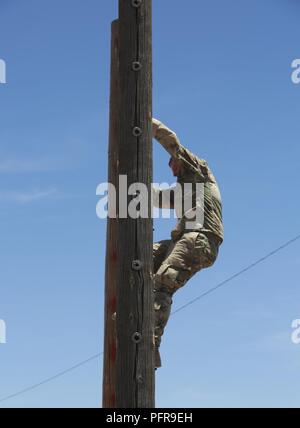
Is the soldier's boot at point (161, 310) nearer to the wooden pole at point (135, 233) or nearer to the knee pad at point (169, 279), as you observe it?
the knee pad at point (169, 279)

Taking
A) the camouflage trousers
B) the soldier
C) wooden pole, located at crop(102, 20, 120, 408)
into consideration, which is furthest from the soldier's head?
wooden pole, located at crop(102, 20, 120, 408)

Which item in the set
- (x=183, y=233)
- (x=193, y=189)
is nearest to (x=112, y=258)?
(x=183, y=233)

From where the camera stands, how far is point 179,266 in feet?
26.0

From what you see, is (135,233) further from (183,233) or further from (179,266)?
(183,233)

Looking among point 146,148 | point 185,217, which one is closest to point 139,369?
point 146,148

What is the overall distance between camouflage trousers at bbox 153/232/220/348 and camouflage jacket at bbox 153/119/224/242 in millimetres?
95

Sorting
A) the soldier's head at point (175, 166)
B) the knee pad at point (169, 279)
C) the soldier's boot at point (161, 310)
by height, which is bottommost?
the soldier's boot at point (161, 310)

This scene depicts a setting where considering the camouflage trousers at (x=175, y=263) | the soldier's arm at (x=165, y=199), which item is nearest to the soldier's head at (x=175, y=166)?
the soldier's arm at (x=165, y=199)

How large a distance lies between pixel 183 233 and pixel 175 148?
70cm

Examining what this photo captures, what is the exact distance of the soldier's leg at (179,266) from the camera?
25.4 feet

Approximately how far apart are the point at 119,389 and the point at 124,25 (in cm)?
241

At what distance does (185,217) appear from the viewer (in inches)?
324

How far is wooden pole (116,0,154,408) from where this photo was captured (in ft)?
20.8
